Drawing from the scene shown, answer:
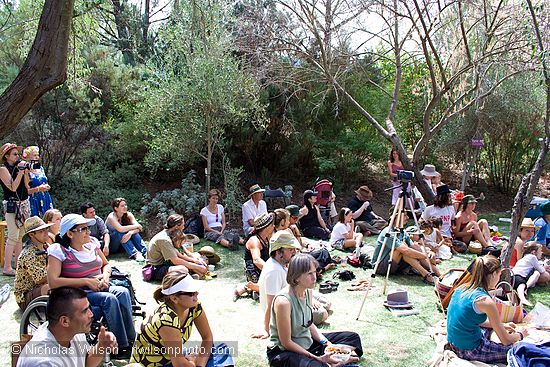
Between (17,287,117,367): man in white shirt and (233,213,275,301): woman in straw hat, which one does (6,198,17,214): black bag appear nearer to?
(233,213,275,301): woman in straw hat

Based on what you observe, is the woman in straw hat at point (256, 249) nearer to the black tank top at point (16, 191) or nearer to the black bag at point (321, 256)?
the black bag at point (321, 256)

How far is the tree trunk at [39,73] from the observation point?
356cm

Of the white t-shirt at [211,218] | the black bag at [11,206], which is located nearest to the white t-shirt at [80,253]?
the black bag at [11,206]

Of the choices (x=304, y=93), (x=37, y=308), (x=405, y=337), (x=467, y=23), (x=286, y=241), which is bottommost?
(x=405, y=337)

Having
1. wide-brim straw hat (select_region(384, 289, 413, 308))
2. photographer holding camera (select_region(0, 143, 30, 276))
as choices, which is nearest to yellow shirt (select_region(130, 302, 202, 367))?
wide-brim straw hat (select_region(384, 289, 413, 308))

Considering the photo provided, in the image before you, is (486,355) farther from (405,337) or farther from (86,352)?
(86,352)

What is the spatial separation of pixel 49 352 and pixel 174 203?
311 inches

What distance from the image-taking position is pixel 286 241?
464cm

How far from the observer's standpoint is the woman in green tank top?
3.64 meters

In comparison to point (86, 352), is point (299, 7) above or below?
above

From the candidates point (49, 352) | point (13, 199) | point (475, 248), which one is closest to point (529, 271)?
point (475, 248)

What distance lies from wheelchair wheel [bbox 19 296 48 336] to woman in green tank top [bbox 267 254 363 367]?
1.71m

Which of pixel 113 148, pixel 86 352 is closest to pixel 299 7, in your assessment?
pixel 113 148

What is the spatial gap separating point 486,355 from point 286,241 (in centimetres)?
188
